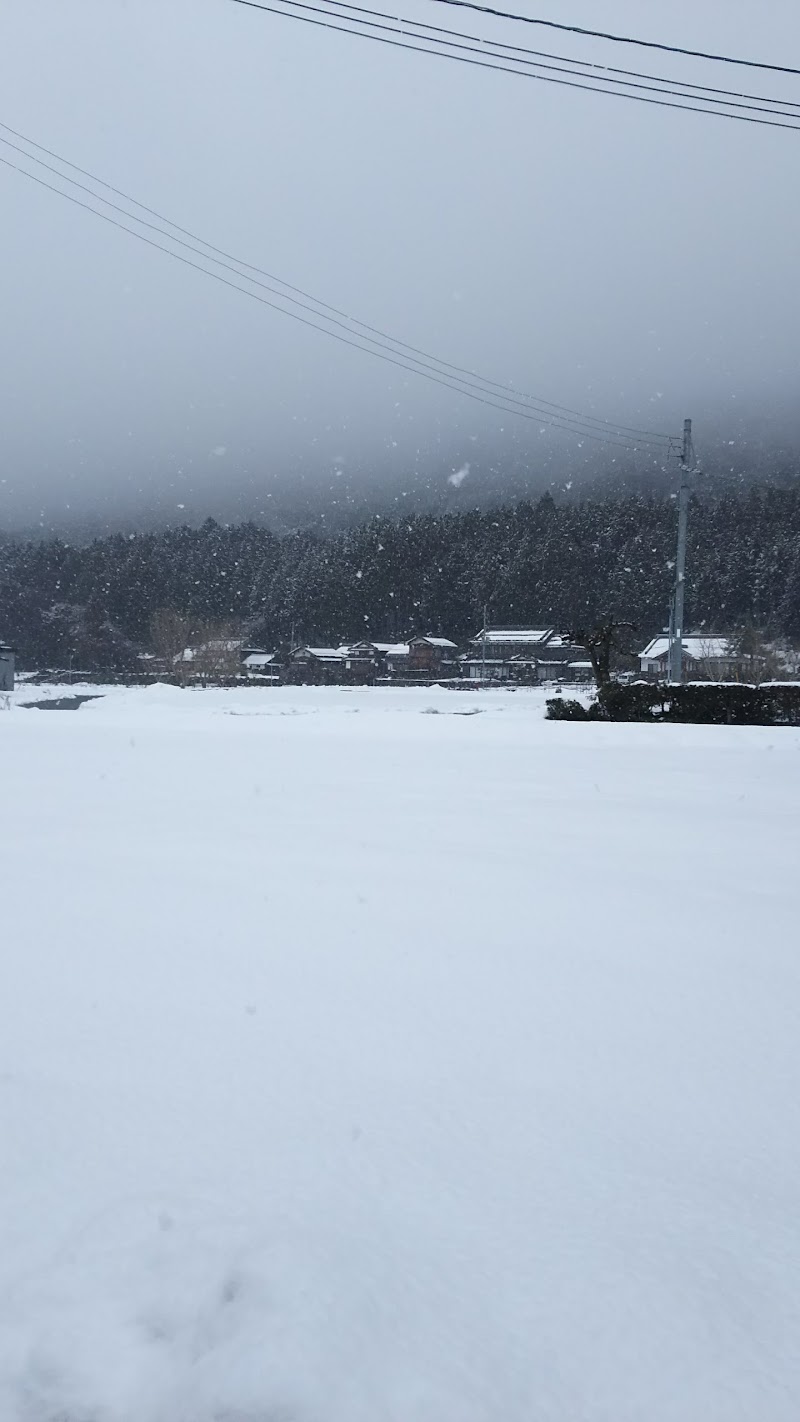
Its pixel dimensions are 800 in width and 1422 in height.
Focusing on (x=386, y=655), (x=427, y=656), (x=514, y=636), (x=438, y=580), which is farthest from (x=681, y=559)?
(x=438, y=580)

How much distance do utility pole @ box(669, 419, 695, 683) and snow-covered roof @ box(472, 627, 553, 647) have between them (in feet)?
148

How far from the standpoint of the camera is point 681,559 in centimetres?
2198

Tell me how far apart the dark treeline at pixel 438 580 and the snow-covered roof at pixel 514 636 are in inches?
126

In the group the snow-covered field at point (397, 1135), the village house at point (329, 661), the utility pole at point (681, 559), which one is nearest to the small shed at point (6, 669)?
the village house at point (329, 661)

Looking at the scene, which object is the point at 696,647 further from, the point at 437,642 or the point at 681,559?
the point at 681,559

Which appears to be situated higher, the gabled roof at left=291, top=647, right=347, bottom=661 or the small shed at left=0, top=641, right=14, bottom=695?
the gabled roof at left=291, top=647, right=347, bottom=661

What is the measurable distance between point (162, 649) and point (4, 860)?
60093 mm

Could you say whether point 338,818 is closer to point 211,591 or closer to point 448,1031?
point 448,1031

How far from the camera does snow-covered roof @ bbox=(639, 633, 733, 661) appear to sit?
198ft

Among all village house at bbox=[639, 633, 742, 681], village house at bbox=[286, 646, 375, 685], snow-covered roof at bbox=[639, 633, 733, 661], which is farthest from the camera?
village house at bbox=[286, 646, 375, 685]

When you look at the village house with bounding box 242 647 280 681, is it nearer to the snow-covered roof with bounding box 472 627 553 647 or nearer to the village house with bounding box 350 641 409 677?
the village house with bounding box 350 641 409 677

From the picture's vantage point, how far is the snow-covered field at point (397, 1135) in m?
1.75

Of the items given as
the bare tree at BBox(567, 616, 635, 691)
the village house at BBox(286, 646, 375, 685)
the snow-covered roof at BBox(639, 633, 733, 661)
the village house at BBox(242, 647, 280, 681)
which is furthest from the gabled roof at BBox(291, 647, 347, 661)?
the bare tree at BBox(567, 616, 635, 691)

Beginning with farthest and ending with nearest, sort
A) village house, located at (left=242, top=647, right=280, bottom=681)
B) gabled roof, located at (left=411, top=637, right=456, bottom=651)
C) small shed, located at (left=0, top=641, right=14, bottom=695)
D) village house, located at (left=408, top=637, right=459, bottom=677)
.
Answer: gabled roof, located at (left=411, top=637, right=456, bottom=651) → village house, located at (left=408, top=637, right=459, bottom=677) → village house, located at (left=242, top=647, right=280, bottom=681) → small shed, located at (left=0, top=641, right=14, bottom=695)
